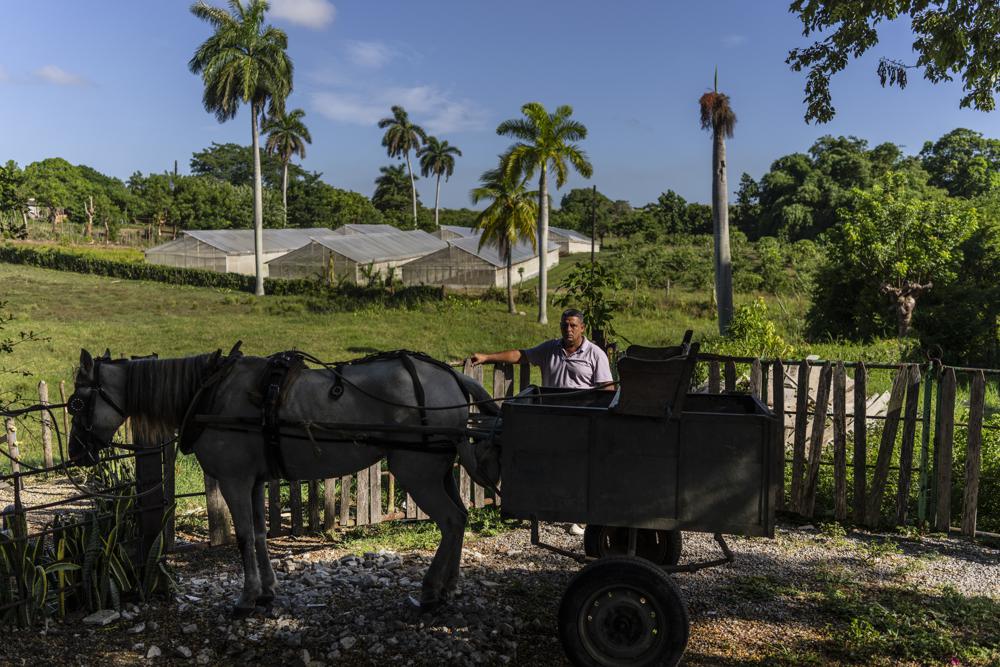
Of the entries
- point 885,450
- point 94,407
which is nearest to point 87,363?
point 94,407

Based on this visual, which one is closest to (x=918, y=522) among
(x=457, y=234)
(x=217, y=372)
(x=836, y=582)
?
(x=836, y=582)

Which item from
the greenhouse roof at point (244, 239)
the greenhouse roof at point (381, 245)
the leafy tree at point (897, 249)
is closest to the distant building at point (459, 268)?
the greenhouse roof at point (381, 245)

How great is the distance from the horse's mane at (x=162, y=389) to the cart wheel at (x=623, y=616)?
121 inches

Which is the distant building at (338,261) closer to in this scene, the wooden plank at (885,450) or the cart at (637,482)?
the wooden plank at (885,450)

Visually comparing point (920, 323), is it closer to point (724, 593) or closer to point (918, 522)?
point (918, 522)

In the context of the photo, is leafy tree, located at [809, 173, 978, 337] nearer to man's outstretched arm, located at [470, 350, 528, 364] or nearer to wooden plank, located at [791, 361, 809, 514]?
wooden plank, located at [791, 361, 809, 514]

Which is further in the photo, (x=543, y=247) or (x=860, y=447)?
(x=543, y=247)

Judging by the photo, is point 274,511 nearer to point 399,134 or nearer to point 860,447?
point 860,447

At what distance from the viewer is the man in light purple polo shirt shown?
6.58m

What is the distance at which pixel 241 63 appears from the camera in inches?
1540

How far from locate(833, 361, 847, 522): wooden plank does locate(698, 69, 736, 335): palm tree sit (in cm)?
1437

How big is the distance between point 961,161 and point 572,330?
66.1 m

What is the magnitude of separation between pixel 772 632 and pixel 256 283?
39890 millimetres

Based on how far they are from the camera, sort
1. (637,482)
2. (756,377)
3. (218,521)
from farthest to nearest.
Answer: (756,377) < (218,521) < (637,482)
